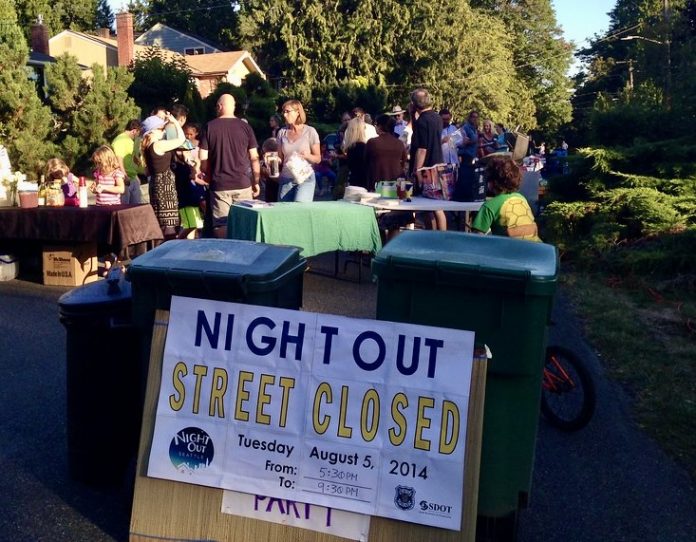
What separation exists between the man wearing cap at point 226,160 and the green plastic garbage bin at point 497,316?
5852mm

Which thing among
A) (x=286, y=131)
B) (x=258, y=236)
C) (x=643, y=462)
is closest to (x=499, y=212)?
(x=643, y=462)

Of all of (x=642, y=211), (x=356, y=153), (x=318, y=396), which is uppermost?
(x=356, y=153)

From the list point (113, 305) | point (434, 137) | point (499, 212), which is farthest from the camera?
point (434, 137)

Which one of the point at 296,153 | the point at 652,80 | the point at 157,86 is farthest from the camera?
the point at 157,86

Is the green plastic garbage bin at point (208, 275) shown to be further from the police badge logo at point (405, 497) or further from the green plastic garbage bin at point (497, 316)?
the police badge logo at point (405, 497)

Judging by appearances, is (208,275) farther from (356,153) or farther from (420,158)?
(356,153)

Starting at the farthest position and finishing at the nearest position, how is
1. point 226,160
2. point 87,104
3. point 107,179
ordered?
point 87,104
point 107,179
point 226,160

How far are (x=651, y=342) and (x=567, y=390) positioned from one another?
8.29ft

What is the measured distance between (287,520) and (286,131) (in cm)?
707

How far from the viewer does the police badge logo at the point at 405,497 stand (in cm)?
346

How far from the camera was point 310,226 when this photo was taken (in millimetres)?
8883

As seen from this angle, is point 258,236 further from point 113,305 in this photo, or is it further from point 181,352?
point 181,352

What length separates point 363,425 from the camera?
354 centimetres

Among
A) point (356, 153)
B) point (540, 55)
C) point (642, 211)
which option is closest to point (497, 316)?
point (356, 153)
